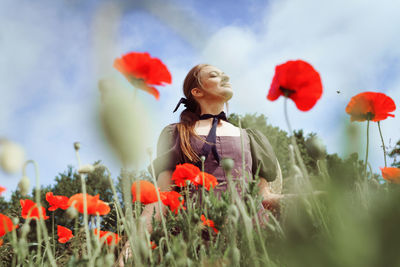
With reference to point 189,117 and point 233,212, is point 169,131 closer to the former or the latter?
point 189,117

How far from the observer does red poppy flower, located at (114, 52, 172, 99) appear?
2.28 feet

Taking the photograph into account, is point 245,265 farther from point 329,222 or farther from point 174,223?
point 174,223

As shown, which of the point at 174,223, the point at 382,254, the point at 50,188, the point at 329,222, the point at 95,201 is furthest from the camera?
the point at 50,188

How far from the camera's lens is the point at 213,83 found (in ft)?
7.00

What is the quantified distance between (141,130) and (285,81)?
669 mm

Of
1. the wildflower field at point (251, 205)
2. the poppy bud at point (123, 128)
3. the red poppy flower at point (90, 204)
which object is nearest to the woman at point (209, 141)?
the wildflower field at point (251, 205)

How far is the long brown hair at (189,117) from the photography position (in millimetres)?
1940

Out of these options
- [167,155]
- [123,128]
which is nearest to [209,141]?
[167,155]

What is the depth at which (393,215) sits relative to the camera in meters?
0.24

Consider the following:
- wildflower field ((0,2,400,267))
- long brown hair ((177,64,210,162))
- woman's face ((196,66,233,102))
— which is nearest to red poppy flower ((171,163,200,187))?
wildflower field ((0,2,400,267))

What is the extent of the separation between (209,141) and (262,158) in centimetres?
38

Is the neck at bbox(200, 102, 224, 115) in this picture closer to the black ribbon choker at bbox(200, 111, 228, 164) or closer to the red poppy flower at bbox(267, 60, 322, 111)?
the black ribbon choker at bbox(200, 111, 228, 164)

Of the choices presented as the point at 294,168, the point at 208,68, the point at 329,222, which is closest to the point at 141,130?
the point at 294,168

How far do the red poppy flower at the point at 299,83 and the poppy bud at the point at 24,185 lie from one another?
0.59 m
